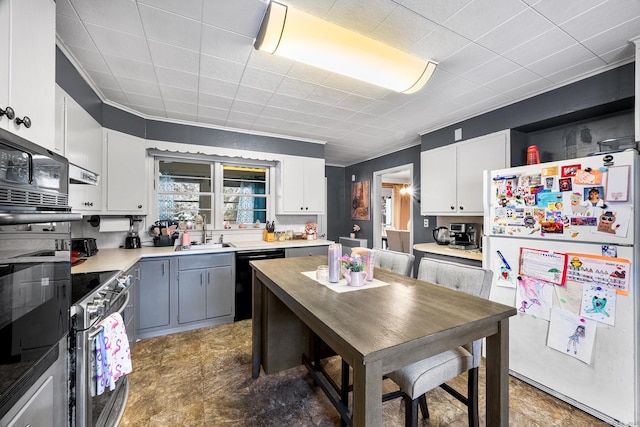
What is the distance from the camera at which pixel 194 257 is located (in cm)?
289

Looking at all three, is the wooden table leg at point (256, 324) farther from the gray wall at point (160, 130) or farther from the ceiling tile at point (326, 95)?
the gray wall at point (160, 130)

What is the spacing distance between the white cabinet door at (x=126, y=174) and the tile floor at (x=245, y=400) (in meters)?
1.53

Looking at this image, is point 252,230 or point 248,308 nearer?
point 248,308

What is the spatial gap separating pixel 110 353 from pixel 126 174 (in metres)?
2.10

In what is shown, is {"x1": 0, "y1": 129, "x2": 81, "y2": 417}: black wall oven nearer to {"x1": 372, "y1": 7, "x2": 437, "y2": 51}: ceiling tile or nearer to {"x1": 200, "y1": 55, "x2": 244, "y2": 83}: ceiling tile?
{"x1": 200, "y1": 55, "x2": 244, "y2": 83}: ceiling tile

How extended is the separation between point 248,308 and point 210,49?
2729 millimetres

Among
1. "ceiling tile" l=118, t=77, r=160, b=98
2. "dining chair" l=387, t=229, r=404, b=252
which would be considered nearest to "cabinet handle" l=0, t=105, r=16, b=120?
"ceiling tile" l=118, t=77, r=160, b=98

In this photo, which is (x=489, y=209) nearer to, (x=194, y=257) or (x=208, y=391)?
(x=208, y=391)

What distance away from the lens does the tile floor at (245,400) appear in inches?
63.9

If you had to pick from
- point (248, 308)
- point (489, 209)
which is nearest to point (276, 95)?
point (489, 209)

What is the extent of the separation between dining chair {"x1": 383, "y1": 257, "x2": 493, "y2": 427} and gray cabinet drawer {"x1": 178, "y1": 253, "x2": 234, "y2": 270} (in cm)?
222

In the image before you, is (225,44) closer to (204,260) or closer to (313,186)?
(204,260)

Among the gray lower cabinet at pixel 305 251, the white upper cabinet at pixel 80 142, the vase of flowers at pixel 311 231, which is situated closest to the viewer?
the white upper cabinet at pixel 80 142

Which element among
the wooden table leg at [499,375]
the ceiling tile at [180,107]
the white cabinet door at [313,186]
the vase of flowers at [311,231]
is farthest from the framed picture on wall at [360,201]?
the wooden table leg at [499,375]
